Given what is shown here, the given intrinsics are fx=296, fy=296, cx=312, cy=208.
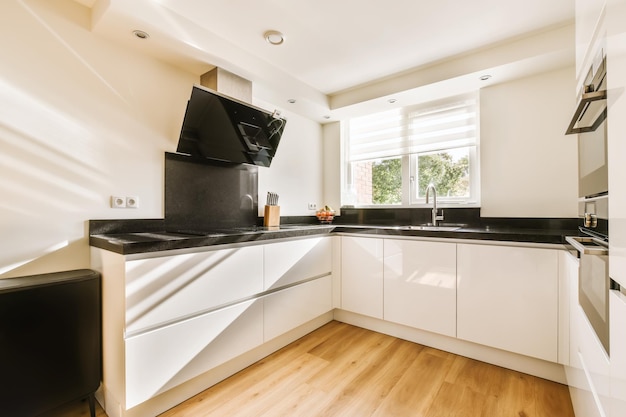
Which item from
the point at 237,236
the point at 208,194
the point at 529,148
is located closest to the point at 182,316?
the point at 237,236

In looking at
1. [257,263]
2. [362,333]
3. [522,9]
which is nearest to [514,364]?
[362,333]

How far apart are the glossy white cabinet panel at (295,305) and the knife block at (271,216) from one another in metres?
0.65

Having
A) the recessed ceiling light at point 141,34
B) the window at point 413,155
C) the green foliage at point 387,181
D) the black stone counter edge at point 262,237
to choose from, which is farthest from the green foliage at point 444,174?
the recessed ceiling light at point 141,34

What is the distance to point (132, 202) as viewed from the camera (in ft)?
6.19

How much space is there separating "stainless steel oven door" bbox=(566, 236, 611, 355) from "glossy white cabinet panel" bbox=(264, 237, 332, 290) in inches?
63.2

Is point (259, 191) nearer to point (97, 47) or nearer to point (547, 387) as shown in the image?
point (97, 47)

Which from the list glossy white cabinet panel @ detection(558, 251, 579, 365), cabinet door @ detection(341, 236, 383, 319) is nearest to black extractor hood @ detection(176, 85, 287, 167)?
cabinet door @ detection(341, 236, 383, 319)

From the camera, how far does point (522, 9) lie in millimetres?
1776

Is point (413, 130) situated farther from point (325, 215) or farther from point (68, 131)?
point (68, 131)

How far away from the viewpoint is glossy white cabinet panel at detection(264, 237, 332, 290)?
205 centimetres

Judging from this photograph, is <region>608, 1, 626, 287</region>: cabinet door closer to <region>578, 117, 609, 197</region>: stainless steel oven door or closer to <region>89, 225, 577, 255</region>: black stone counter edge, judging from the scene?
<region>578, 117, 609, 197</region>: stainless steel oven door

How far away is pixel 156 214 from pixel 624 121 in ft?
7.26

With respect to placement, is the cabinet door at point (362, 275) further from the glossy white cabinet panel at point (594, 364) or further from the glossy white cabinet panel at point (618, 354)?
the glossy white cabinet panel at point (618, 354)

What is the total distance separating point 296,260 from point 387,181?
1.49 meters
